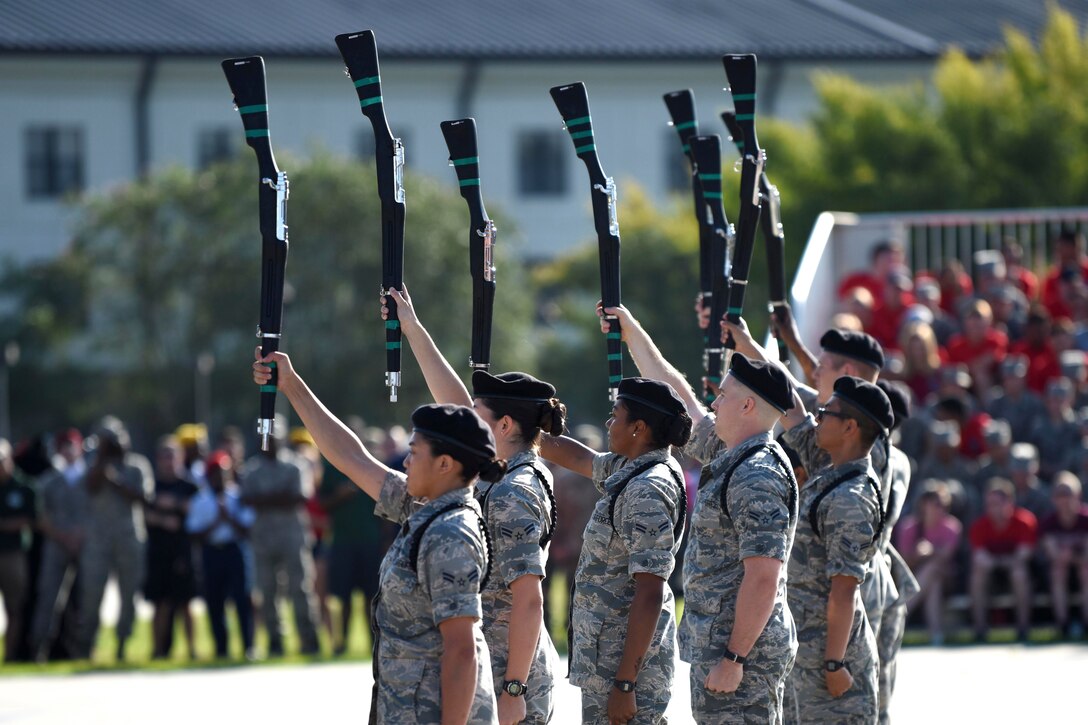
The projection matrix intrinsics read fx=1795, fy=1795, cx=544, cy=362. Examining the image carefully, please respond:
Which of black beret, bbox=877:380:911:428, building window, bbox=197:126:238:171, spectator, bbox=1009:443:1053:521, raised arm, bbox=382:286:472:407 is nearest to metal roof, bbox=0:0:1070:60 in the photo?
building window, bbox=197:126:238:171

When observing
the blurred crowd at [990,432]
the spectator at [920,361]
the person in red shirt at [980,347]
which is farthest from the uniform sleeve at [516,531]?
the person in red shirt at [980,347]

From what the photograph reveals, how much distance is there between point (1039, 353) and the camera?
15219mm

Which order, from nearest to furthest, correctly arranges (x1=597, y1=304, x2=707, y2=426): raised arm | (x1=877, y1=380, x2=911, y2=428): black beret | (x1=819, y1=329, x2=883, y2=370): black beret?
(x1=597, y1=304, x2=707, y2=426): raised arm, (x1=819, y1=329, x2=883, y2=370): black beret, (x1=877, y1=380, x2=911, y2=428): black beret

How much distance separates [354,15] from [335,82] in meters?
2.55

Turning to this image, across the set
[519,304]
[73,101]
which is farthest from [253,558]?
[73,101]

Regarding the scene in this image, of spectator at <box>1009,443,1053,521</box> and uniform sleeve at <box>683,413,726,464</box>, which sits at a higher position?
uniform sleeve at <box>683,413,726,464</box>

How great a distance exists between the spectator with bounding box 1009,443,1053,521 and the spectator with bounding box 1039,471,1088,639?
200 millimetres

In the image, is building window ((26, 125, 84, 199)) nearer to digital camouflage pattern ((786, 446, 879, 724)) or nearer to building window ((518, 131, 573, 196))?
building window ((518, 131, 573, 196))

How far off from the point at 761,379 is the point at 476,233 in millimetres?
1372

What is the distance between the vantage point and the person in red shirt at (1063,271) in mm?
15930

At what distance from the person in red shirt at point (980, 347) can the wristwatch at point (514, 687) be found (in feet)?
31.6

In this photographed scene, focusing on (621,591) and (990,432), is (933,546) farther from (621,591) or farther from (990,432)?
(621,591)

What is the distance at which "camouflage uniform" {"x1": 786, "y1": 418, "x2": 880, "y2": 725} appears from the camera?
23.2ft

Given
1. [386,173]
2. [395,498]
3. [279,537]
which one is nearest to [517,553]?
[395,498]
